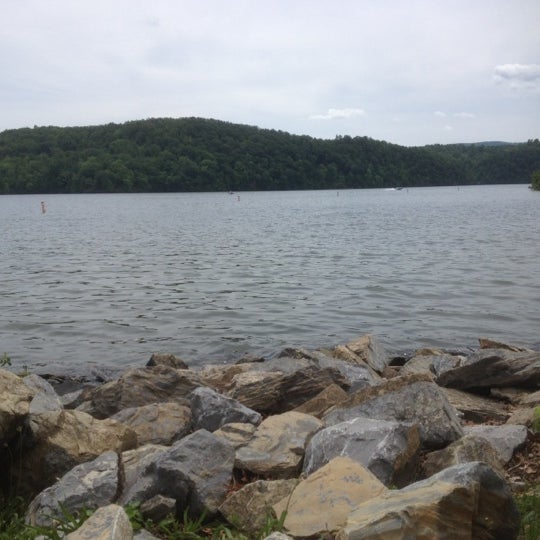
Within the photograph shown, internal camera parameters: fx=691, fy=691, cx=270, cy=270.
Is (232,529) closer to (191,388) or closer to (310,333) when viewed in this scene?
(191,388)

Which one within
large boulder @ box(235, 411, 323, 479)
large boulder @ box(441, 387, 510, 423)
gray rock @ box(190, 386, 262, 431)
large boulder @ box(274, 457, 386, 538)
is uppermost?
large boulder @ box(274, 457, 386, 538)

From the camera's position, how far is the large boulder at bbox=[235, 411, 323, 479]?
548 centimetres

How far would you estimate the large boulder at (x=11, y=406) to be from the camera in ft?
18.0

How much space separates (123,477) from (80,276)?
2220 cm

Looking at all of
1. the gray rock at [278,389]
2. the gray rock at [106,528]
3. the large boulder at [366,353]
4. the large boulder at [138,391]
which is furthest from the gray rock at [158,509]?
the large boulder at [366,353]

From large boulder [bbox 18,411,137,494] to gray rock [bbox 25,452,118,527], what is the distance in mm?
634

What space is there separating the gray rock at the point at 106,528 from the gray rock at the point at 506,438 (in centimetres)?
323

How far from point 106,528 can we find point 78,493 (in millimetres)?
1152

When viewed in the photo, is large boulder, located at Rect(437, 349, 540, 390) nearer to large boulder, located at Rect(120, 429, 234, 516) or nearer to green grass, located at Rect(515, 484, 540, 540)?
green grass, located at Rect(515, 484, 540, 540)

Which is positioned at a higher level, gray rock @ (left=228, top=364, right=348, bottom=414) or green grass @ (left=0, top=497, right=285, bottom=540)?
green grass @ (left=0, top=497, right=285, bottom=540)

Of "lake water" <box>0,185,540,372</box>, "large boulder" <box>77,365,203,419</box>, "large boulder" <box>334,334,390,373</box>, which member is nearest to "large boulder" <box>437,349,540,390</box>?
"large boulder" <box>334,334,390,373</box>

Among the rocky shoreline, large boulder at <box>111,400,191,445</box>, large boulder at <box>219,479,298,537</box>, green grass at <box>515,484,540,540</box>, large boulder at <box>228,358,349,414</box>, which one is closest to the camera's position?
the rocky shoreline

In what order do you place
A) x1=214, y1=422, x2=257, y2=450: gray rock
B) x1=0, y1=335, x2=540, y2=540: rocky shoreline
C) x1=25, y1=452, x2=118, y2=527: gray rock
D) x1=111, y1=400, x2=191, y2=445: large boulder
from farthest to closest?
x1=111, y1=400, x2=191, y2=445: large boulder
x1=214, y1=422, x2=257, y2=450: gray rock
x1=25, y1=452, x2=118, y2=527: gray rock
x1=0, y1=335, x2=540, y2=540: rocky shoreline

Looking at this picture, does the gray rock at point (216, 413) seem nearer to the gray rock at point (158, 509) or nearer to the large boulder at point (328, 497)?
the gray rock at point (158, 509)
